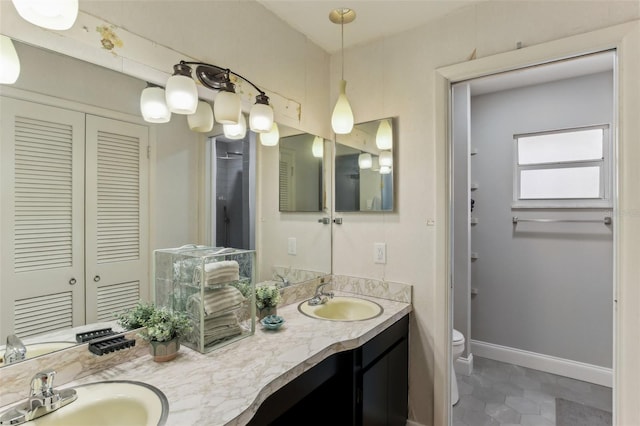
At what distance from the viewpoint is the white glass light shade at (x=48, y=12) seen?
0.90 m

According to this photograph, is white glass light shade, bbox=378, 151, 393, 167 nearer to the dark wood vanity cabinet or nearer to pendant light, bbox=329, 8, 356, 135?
pendant light, bbox=329, 8, 356, 135

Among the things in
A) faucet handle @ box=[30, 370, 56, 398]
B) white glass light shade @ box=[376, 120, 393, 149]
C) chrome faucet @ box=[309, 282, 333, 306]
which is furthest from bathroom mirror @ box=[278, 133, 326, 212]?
faucet handle @ box=[30, 370, 56, 398]

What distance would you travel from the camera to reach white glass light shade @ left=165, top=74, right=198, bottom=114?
1.29 meters

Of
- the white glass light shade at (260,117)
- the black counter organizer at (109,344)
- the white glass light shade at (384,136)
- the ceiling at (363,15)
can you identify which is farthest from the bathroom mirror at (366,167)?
the black counter organizer at (109,344)

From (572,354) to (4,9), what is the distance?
3829 millimetres

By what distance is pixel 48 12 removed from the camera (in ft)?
2.99

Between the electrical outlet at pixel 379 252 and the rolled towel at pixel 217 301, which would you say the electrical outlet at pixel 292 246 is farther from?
the rolled towel at pixel 217 301

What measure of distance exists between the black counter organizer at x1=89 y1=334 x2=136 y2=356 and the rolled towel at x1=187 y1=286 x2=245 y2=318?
229mm

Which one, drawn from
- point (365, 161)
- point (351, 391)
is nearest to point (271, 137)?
point (365, 161)

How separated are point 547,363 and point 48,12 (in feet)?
12.1

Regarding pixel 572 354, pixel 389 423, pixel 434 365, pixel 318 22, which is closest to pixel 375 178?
pixel 318 22

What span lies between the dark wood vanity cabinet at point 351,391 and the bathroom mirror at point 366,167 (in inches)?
28.9

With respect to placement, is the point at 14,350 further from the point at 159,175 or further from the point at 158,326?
the point at 159,175

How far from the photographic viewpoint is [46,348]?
3.48 ft
